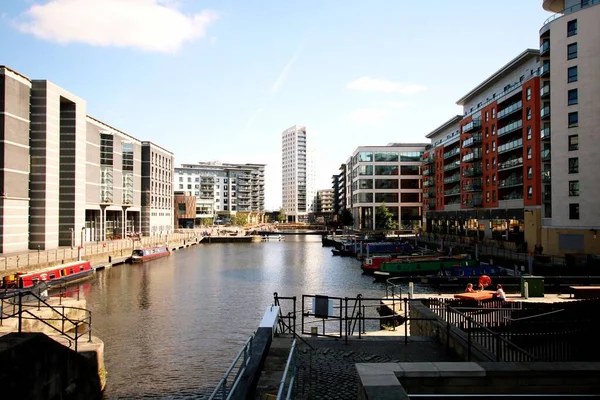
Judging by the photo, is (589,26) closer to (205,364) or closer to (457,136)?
(457,136)

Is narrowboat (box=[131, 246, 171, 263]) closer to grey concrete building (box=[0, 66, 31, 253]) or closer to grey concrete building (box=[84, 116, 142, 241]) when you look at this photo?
grey concrete building (box=[84, 116, 142, 241])

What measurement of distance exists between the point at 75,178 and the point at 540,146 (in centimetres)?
5959

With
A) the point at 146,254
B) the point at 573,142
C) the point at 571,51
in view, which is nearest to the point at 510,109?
the point at 571,51

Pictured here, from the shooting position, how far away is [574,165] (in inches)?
1773

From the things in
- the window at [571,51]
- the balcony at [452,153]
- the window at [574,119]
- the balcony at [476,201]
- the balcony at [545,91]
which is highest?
the window at [571,51]

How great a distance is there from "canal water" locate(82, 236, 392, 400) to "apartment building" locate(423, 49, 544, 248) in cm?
2267

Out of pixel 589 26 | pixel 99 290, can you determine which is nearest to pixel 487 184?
pixel 589 26

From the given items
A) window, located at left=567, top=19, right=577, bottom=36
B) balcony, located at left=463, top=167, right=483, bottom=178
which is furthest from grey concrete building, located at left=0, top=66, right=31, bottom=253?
balcony, located at left=463, top=167, right=483, bottom=178

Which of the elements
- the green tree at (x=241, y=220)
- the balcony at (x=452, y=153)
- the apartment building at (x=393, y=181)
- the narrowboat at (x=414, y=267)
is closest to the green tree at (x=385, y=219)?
the apartment building at (x=393, y=181)

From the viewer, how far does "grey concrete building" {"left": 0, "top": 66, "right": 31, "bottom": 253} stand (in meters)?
48.1

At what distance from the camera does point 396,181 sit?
117 m

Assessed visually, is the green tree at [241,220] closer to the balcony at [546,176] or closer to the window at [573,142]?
the balcony at [546,176]

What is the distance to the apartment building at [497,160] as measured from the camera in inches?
2153

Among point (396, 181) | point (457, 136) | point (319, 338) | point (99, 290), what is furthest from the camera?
point (396, 181)
